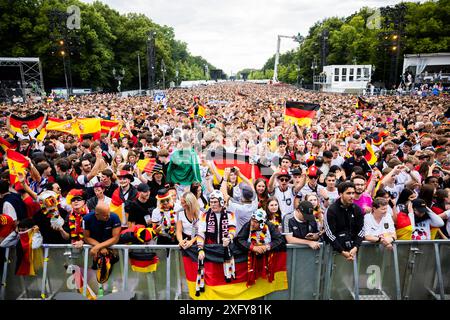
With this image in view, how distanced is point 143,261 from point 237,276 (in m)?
1.29

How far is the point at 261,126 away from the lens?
44.6ft

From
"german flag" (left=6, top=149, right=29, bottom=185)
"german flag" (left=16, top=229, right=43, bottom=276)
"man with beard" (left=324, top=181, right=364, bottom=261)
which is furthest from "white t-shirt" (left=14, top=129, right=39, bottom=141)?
"man with beard" (left=324, top=181, right=364, bottom=261)

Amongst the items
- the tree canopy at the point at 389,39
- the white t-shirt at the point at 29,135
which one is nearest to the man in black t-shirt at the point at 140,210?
the white t-shirt at the point at 29,135

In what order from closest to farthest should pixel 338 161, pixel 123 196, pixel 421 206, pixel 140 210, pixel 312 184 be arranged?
pixel 421 206, pixel 140 210, pixel 123 196, pixel 312 184, pixel 338 161

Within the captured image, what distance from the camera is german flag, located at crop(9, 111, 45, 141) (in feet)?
32.4

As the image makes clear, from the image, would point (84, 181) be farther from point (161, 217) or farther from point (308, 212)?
point (308, 212)

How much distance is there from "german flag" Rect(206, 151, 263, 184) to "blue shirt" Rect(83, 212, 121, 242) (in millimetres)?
2809

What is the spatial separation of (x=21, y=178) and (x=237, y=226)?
3.60m

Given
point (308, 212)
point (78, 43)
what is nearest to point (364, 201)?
point (308, 212)

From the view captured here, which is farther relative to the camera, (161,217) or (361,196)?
(361,196)

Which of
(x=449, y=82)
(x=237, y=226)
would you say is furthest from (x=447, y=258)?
(x=449, y=82)

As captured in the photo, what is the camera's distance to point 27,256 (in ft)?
14.2

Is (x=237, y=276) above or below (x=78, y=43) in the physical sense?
below
